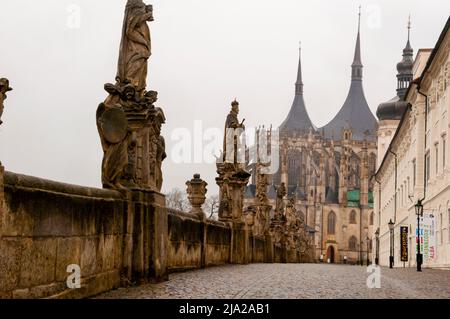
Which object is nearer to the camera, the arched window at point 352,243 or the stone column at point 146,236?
the stone column at point 146,236

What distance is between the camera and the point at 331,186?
14075cm

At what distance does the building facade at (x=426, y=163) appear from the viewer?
32.0m

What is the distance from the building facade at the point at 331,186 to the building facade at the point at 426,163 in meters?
74.5

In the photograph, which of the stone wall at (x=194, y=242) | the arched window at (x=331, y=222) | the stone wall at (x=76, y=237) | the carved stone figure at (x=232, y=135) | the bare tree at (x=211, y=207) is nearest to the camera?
the stone wall at (x=76, y=237)

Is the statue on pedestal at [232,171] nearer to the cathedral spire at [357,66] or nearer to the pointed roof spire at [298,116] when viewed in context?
the pointed roof spire at [298,116]

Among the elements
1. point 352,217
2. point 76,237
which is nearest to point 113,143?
point 76,237

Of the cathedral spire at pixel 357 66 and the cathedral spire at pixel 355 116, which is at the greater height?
the cathedral spire at pixel 357 66

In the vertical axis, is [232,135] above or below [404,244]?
above

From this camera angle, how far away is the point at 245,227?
27516 millimetres

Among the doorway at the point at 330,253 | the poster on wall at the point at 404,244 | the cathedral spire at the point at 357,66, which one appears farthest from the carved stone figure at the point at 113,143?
the cathedral spire at the point at 357,66

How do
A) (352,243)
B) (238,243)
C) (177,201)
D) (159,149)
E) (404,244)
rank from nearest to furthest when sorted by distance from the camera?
(159,149) < (238,243) < (404,244) < (177,201) < (352,243)

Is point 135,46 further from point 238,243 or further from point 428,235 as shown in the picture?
point 428,235

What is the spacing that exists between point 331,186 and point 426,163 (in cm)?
10108

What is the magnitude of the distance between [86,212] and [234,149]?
18386mm
